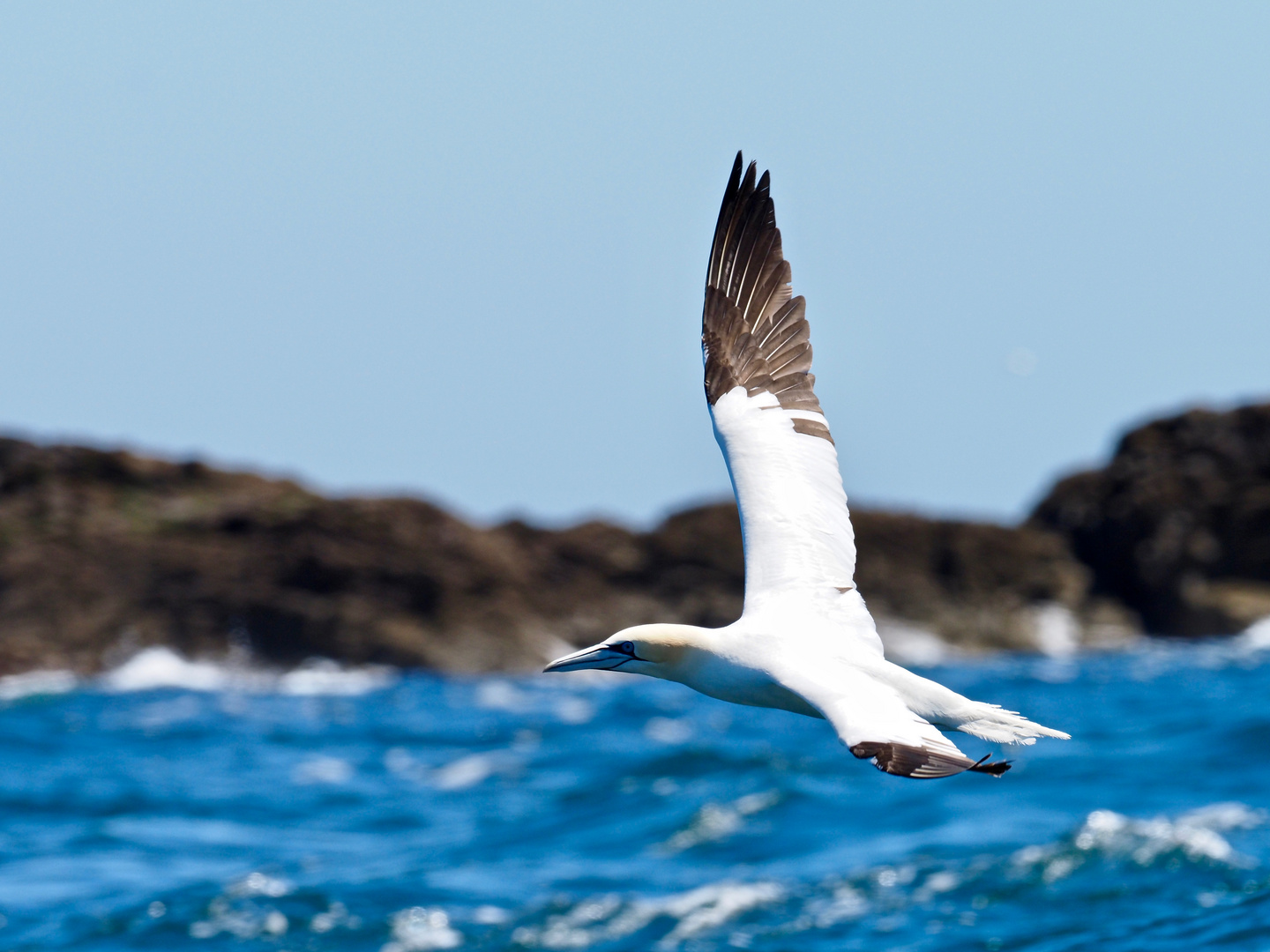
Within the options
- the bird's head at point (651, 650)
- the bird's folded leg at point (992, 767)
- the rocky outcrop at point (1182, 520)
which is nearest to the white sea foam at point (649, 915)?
the bird's head at point (651, 650)

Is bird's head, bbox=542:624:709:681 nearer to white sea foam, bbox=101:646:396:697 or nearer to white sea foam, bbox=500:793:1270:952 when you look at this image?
white sea foam, bbox=500:793:1270:952

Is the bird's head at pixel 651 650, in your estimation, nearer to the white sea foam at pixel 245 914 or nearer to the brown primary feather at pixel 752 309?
the brown primary feather at pixel 752 309

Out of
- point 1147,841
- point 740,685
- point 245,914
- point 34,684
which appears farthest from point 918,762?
point 34,684

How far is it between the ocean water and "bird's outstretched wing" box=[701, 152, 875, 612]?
6.07 m

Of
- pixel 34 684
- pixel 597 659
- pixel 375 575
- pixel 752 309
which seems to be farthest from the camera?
pixel 375 575

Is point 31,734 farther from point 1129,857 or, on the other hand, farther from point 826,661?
point 826,661

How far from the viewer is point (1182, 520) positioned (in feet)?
125

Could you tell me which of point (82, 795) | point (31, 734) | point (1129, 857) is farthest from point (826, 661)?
point (31, 734)

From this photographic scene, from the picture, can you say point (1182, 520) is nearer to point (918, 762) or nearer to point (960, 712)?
point (960, 712)

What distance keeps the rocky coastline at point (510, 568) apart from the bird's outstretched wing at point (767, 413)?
1053 inches

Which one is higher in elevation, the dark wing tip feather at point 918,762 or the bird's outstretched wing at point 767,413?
the bird's outstretched wing at point 767,413

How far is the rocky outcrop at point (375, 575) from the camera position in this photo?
112 feet

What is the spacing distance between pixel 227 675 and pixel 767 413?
92.6 ft

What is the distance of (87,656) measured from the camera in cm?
3338
